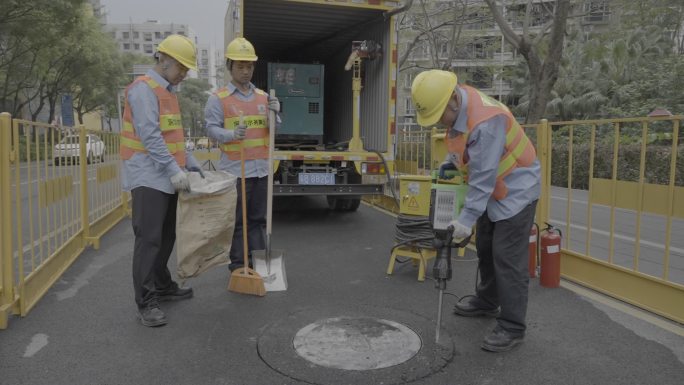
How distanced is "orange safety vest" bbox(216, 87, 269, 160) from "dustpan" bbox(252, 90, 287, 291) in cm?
13

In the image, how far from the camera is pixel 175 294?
156 inches

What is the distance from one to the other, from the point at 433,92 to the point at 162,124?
1822mm

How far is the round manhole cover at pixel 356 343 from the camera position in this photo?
288 cm

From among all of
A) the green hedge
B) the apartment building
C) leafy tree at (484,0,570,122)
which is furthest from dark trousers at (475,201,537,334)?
the apartment building

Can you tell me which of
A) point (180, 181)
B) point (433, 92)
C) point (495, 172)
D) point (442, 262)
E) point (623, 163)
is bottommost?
point (442, 262)

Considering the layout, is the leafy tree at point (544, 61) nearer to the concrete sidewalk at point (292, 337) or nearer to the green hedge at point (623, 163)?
the green hedge at point (623, 163)

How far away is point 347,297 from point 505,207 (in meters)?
1.58

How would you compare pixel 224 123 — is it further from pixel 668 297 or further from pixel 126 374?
pixel 668 297

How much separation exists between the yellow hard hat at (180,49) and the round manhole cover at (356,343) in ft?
6.46

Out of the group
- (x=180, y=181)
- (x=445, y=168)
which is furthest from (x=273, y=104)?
(x=445, y=168)

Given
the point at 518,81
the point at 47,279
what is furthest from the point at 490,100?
the point at 518,81

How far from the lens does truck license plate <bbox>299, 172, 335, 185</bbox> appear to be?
6.65m

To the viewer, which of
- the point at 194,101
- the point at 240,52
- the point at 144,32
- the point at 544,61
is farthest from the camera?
the point at 144,32

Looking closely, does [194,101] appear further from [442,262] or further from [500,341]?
[500,341]
